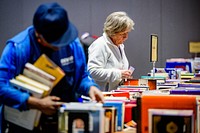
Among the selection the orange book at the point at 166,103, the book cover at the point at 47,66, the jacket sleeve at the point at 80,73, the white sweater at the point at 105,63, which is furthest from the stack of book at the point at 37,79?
the white sweater at the point at 105,63

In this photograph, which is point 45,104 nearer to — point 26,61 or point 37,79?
point 37,79

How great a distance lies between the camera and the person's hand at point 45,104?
1.72 m

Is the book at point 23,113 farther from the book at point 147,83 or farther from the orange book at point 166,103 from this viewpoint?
the book at point 147,83

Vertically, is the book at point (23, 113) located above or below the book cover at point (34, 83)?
below

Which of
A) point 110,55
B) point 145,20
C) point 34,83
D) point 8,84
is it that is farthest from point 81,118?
point 145,20

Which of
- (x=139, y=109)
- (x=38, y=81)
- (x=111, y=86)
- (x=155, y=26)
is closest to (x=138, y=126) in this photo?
(x=139, y=109)

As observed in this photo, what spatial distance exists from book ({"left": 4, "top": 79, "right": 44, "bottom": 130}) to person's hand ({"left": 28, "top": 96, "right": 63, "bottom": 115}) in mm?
34

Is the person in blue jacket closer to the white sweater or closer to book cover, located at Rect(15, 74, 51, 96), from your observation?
book cover, located at Rect(15, 74, 51, 96)

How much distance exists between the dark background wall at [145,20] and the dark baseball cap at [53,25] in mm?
4842

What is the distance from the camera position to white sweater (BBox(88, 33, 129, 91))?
11.5 ft

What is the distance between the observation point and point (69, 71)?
2.03m

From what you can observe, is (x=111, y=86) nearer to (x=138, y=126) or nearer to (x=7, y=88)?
(x=138, y=126)

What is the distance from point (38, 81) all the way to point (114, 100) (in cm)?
71

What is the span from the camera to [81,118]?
1.72m
